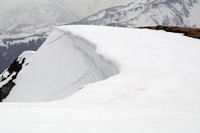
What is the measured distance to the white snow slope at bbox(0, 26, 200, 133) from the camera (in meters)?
3.74

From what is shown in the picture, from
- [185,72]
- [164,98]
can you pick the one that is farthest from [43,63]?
[164,98]

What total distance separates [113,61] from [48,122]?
27.6 ft

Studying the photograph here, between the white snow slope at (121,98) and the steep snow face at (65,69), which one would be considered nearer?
the white snow slope at (121,98)

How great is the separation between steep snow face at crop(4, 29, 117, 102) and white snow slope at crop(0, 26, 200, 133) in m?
Result: 0.11

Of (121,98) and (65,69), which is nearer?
(121,98)

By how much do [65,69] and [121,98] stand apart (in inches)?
490

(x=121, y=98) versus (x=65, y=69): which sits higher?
(x=121, y=98)

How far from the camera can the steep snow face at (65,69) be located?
1427cm

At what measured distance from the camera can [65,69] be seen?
1867cm

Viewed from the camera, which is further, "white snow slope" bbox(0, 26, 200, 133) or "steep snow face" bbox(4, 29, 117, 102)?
"steep snow face" bbox(4, 29, 117, 102)

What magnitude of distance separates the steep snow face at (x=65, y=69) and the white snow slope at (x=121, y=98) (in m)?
0.11

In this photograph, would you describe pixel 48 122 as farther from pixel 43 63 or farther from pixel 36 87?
pixel 43 63

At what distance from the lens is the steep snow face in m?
14.3

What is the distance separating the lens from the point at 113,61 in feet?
39.3
